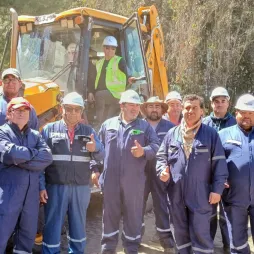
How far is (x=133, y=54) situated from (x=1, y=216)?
3740 millimetres

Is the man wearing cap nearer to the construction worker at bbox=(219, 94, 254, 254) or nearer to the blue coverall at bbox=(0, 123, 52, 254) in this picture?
the blue coverall at bbox=(0, 123, 52, 254)

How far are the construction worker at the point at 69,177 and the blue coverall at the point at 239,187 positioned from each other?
1.32m

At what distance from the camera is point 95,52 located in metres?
6.24

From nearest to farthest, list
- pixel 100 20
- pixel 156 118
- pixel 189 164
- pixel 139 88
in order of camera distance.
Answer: pixel 189 164 → pixel 156 118 → pixel 100 20 → pixel 139 88

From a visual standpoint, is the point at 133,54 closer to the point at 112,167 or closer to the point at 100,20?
the point at 100,20

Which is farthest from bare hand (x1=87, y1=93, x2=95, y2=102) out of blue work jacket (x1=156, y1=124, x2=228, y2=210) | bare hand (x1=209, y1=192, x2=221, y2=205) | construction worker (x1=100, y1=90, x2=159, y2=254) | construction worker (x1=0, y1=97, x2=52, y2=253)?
bare hand (x1=209, y1=192, x2=221, y2=205)

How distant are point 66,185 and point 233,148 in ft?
5.58

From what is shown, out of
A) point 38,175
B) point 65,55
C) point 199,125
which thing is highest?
point 65,55

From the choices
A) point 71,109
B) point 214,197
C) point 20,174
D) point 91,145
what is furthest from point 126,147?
point 20,174

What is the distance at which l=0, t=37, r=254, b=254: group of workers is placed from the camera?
12.8ft

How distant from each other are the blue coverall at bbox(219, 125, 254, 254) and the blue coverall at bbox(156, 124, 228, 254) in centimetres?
20

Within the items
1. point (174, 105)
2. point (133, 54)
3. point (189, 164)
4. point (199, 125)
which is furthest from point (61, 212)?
point (133, 54)

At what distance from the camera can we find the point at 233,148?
4258mm

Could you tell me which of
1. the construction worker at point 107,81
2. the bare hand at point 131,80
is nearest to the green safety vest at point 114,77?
the construction worker at point 107,81
